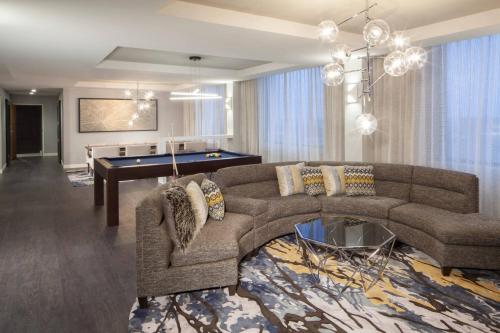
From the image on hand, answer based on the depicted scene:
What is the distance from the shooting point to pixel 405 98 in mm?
5613

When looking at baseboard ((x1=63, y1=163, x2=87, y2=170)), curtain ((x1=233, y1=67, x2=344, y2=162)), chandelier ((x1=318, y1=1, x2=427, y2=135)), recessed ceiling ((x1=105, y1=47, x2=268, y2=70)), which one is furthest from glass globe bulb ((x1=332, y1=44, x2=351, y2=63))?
baseboard ((x1=63, y1=163, x2=87, y2=170))

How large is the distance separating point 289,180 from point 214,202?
1389mm

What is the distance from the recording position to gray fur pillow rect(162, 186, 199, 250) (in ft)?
9.86

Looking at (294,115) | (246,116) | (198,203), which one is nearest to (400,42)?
(198,203)

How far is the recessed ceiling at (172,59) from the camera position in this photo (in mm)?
6668

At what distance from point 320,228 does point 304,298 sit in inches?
31.0

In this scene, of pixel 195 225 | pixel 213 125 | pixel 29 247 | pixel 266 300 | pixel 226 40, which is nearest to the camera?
pixel 266 300

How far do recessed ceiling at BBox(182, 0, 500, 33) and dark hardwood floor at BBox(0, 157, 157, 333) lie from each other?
2822mm

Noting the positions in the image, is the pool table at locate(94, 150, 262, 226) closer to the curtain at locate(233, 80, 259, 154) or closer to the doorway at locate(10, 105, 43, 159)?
the curtain at locate(233, 80, 259, 154)

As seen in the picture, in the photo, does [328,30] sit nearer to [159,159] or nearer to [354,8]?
[354,8]

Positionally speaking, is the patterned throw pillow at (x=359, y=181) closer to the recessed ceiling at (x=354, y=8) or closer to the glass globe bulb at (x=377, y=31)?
the recessed ceiling at (x=354, y=8)

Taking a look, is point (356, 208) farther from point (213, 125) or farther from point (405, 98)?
point (213, 125)

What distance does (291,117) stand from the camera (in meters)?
8.02

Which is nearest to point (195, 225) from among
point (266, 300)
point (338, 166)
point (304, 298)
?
point (266, 300)
